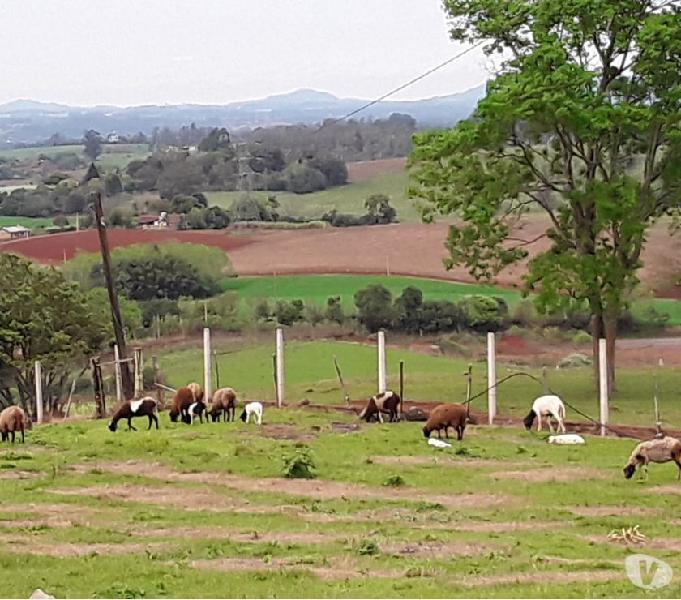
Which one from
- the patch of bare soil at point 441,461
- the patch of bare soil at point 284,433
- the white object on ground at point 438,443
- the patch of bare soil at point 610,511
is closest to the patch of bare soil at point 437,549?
the patch of bare soil at point 610,511

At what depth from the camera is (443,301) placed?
55.9 metres

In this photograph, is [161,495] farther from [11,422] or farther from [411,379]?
[411,379]

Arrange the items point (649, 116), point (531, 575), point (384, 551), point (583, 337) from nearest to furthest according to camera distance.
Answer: point (531, 575)
point (384, 551)
point (649, 116)
point (583, 337)

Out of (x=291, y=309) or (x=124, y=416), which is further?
(x=291, y=309)

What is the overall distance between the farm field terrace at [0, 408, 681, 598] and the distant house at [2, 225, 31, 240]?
49.9 meters

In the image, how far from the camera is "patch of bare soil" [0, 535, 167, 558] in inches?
596

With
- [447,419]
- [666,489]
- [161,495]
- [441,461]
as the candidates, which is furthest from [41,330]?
[666,489]

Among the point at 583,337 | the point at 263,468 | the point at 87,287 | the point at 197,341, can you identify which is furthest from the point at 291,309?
the point at 263,468

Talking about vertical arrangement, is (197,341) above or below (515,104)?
below

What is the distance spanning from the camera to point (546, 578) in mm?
13133

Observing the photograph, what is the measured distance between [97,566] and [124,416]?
52.5ft

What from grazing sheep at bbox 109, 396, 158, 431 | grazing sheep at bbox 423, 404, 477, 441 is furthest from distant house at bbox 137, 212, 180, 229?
grazing sheep at bbox 423, 404, 477, 441

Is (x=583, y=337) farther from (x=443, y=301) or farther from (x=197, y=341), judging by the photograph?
(x=197, y=341)

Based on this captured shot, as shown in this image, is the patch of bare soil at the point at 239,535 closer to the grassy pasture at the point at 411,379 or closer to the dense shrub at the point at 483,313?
the grassy pasture at the point at 411,379
